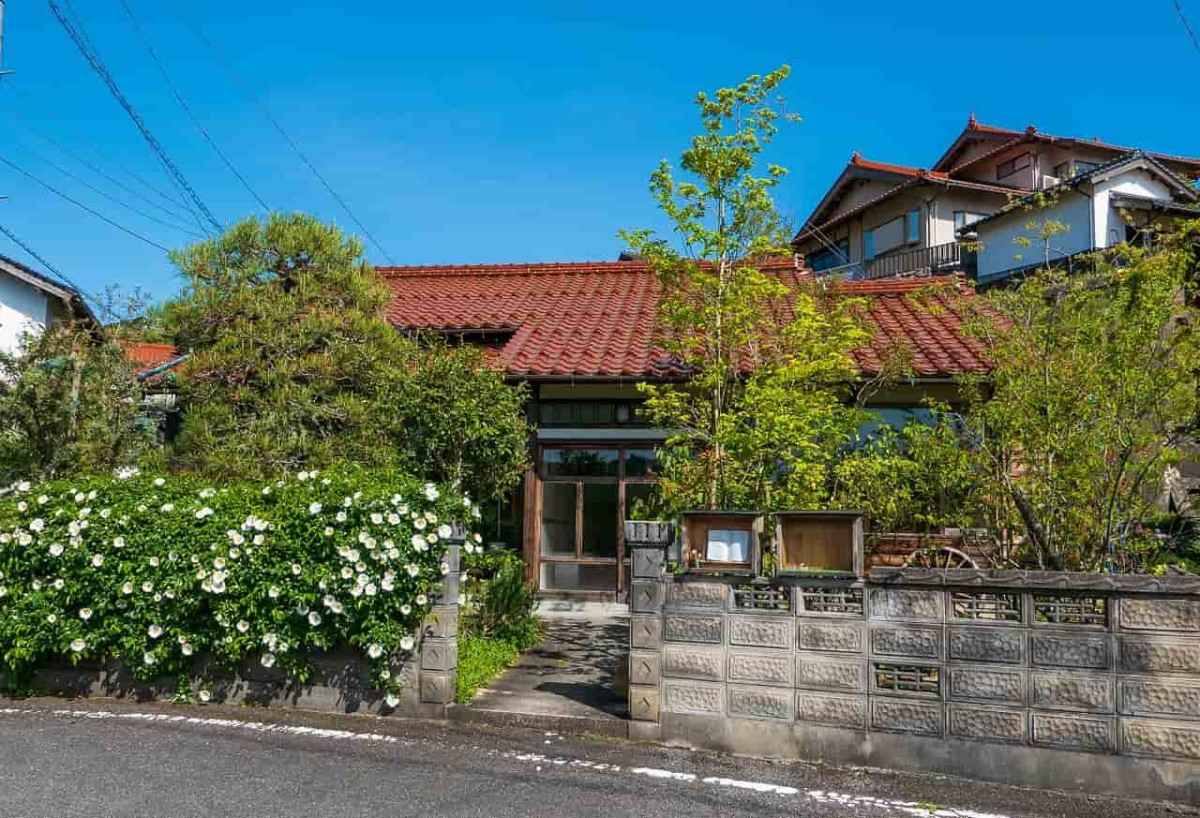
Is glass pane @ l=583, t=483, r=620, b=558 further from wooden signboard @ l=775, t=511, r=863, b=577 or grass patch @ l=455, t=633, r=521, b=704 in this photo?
wooden signboard @ l=775, t=511, r=863, b=577

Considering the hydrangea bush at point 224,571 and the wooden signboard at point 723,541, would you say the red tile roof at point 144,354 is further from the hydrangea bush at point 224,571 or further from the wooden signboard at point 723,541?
the wooden signboard at point 723,541

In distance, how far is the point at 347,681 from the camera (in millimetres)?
6305

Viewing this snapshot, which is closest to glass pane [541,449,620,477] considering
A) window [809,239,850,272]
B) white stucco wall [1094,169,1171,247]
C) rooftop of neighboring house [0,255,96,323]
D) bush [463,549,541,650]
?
bush [463,549,541,650]

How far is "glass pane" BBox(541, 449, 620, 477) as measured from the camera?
1112cm

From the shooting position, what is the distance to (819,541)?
5.61 metres

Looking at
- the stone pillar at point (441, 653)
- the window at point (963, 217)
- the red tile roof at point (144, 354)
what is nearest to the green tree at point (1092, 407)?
the stone pillar at point (441, 653)

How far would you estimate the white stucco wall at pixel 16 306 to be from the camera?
16.5m

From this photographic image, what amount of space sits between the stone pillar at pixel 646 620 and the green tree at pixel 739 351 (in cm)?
113

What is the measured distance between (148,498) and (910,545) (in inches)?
256

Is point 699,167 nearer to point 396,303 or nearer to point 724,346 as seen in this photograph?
point 724,346

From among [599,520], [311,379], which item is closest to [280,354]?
[311,379]

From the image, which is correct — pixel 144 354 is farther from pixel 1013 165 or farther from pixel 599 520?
pixel 1013 165

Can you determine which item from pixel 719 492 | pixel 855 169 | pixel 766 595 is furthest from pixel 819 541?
pixel 855 169

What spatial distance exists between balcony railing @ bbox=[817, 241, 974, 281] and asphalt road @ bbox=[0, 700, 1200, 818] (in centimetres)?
1913
